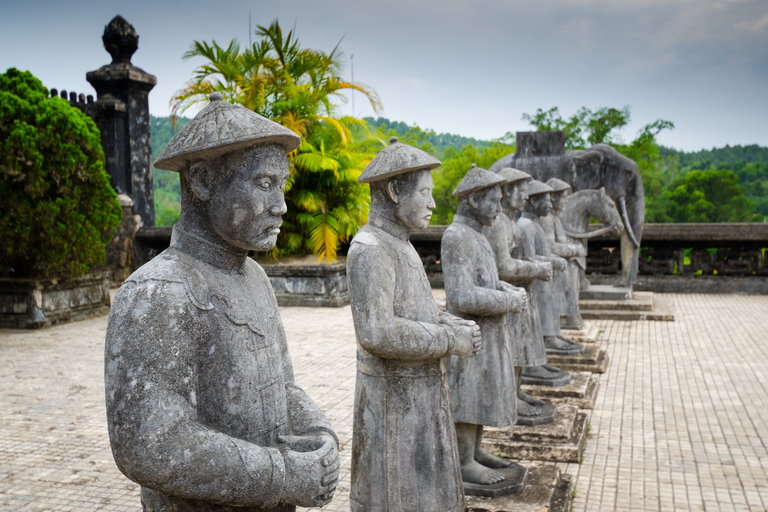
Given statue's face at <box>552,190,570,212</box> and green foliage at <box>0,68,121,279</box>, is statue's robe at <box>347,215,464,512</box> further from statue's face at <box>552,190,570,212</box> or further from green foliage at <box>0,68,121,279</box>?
green foliage at <box>0,68,121,279</box>

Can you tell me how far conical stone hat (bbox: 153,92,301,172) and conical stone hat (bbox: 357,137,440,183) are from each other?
1158 mm

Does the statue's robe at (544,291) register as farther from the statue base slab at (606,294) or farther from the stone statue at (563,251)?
the statue base slab at (606,294)

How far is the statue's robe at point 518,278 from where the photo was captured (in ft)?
16.3

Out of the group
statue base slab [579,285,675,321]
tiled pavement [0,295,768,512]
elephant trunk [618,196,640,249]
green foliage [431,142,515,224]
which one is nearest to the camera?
tiled pavement [0,295,768,512]

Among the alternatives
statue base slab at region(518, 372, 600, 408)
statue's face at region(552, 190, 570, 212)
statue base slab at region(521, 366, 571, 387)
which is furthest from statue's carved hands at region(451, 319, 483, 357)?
statue's face at region(552, 190, 570, 212)

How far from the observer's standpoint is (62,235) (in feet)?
33.4

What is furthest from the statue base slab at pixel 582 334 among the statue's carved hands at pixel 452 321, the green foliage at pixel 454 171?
the green foliage at pixel 454 171

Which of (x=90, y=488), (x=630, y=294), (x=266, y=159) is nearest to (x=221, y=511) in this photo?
(x=266, y=159)

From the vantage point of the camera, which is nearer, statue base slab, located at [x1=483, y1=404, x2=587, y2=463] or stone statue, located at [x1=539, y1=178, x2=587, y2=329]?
statue base slab, located at [x1=483, y1=404, x2=587, y2=463]

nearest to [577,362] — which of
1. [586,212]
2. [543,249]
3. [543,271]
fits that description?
[543,249]

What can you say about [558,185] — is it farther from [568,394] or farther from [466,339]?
[466,339]

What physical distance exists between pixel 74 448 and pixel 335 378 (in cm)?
269

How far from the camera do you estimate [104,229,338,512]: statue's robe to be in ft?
5.85

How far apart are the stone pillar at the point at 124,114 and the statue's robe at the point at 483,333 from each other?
12.9m
